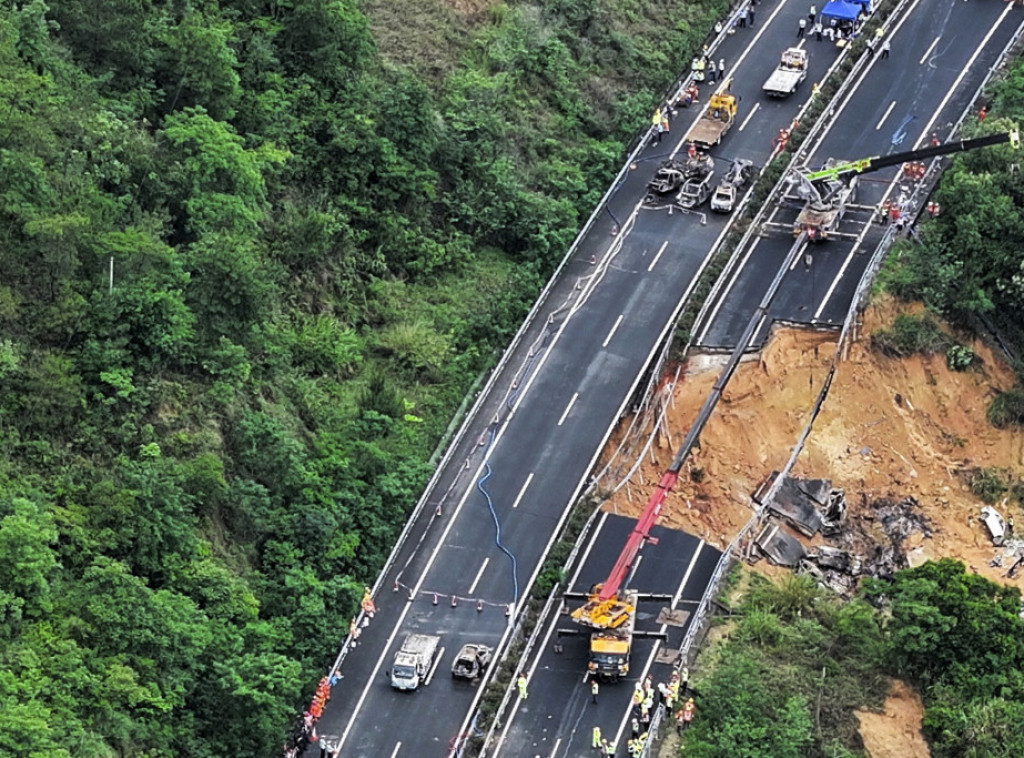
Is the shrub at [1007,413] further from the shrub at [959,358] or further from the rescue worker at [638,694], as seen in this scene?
the rescue worker at [638,694]

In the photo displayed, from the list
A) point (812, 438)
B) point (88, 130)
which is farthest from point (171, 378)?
point (812, 438)

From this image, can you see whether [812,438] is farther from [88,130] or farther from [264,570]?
[88,130]

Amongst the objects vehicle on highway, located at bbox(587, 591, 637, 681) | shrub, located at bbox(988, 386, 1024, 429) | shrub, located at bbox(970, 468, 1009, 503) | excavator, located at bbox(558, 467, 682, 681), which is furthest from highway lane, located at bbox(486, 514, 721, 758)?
shrub, located at bbox(988, 386, 1024, 429)

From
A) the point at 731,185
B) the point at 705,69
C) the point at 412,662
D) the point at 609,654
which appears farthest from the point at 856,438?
the point at 705,69

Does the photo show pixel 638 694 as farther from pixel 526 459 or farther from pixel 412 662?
pixel 526 459

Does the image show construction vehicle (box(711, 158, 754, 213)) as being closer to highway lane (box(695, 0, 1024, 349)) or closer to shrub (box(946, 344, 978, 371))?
highway lane (box(695, 0, 1024, 349))

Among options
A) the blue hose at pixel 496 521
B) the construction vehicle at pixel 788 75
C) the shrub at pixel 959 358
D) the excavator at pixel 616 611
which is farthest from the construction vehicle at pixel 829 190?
the blue hose at pixel 496 521
